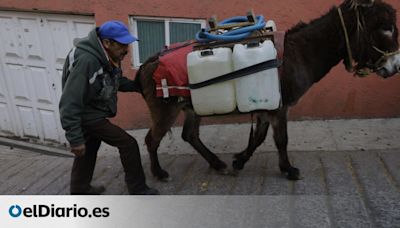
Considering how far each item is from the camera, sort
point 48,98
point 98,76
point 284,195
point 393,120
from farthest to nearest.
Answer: point 48,98, point 393,120, point 284,195, point 98,76

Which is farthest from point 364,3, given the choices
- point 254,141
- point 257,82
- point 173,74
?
point 173,74

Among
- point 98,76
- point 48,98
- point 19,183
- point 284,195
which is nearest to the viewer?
point 98,76

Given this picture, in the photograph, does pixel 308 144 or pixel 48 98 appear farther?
pixel 48 98

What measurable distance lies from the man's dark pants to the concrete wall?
86.3 inches

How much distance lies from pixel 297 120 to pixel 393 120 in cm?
113

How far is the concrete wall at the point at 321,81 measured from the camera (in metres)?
5.35

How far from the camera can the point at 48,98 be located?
6.81 m

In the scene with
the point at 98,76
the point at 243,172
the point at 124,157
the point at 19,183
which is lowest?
the point at 19,183

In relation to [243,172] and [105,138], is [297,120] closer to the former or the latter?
[243,172]

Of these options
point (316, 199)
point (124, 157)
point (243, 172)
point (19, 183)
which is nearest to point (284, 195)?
point (316, 199)

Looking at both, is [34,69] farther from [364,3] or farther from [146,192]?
[364,3]

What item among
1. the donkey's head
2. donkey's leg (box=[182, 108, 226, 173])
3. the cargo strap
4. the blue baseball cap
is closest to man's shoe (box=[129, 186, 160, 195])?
donkey's leg (box=[182, 108, 226, 173])

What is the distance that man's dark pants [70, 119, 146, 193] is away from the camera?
3.67 metres

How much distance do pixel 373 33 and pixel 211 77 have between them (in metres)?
1.40
